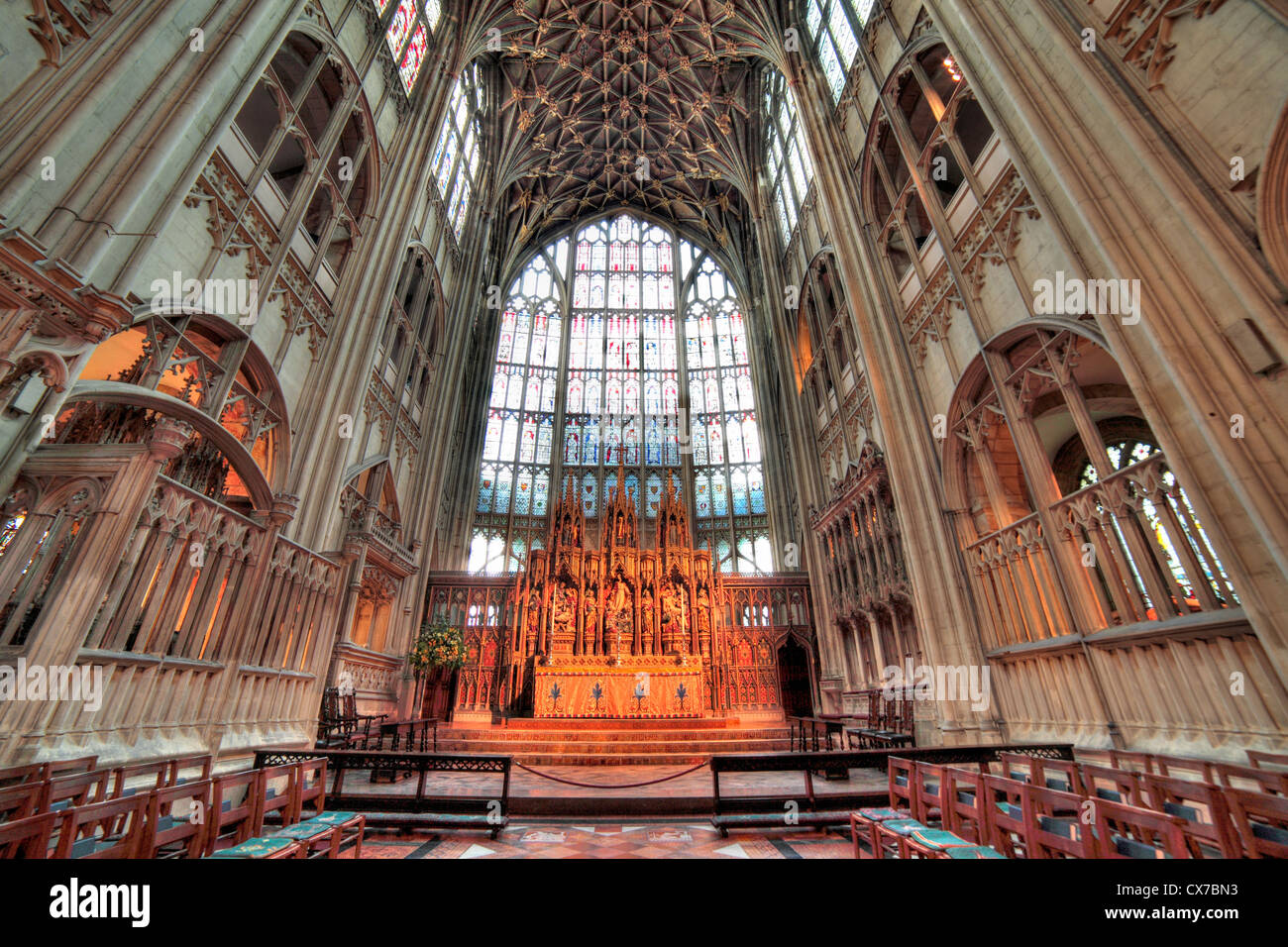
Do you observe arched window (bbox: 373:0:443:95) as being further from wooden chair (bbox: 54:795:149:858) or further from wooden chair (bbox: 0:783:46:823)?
wooden chair (bbox: 54:795:149:858)

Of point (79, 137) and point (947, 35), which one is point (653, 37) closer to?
point (947, 35)

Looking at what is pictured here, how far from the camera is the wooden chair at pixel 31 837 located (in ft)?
6.32

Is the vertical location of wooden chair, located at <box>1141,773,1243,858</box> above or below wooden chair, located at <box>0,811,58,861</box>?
below

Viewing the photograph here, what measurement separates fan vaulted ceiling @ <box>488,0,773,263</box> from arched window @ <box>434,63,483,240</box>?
172 cm

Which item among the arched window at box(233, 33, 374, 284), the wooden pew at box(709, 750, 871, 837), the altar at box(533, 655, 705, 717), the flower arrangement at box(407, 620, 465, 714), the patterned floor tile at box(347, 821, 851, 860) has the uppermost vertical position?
the arched window at box(233, 33, 374, 284)

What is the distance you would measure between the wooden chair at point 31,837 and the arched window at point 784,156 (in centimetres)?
1893

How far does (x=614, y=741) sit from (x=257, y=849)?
27.6 ft

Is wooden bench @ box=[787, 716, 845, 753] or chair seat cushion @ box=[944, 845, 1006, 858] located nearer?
chair seat cushion @ box=[944, 845, 1006, 858]

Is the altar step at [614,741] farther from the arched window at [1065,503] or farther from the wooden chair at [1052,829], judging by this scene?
the wooden chair at [1052,829]

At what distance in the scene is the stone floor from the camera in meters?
4.26

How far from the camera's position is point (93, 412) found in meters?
6.46

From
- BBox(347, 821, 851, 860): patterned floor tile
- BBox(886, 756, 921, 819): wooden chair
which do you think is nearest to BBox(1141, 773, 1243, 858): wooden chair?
BBox(886, 756, 921, 819): wooden chair

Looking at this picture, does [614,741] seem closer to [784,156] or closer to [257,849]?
[257,849]

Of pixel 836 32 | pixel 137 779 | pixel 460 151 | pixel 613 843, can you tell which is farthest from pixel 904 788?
pixel 460 151
